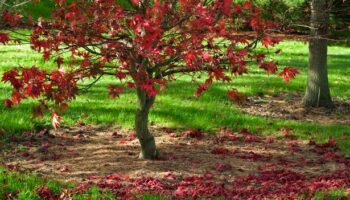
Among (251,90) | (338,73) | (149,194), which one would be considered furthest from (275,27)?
(338,73)

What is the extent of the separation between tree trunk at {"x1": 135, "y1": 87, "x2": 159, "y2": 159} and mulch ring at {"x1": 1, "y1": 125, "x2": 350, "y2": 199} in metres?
0.15

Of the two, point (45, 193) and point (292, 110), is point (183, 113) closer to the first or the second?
point (292, 110)

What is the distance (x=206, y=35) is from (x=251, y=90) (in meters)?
6.53

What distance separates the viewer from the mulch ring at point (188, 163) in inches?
224

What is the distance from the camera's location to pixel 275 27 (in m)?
6.47

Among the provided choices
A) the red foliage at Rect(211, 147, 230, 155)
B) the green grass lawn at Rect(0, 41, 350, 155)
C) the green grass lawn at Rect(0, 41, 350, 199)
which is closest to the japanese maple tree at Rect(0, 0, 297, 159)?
the green grass lawn at Rect(0, 41, 350, 199)

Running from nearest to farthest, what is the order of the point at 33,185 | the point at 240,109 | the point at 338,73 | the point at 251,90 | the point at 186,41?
1. the point at 33,185
2. the point at 186,41
3. the point at 240,109
4. the point at 251,90
5. the point at 338,73

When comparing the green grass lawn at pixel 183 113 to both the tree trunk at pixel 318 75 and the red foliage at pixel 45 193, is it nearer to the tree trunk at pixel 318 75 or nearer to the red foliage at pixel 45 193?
the tree trunk at pixel 318 75

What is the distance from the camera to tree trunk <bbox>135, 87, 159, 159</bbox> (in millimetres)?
6711

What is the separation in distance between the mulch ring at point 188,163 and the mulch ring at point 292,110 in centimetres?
146

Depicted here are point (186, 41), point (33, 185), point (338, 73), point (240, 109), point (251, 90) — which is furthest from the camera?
point (338, 73)

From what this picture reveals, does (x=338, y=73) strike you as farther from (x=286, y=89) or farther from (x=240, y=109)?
(x=240, y=109)

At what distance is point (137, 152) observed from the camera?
290 inches

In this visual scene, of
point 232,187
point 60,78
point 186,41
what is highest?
point 186,41
